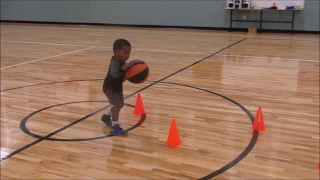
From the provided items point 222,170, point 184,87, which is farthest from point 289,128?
point 184,87

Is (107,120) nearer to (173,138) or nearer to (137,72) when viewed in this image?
(137,72)

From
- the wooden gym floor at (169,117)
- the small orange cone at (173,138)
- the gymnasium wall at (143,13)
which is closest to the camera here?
the wooden gym floor at (169,117)

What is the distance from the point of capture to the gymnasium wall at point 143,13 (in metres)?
12.8

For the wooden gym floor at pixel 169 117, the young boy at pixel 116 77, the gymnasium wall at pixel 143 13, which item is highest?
the gymnasium wall at pixel 143 13

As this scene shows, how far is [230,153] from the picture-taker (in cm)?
316

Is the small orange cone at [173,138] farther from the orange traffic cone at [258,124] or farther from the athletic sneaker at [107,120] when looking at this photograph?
the orange traffic cone at [258,124]

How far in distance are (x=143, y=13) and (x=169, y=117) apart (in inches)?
444

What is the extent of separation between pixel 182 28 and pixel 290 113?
34.4 ft

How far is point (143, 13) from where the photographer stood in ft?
48.7

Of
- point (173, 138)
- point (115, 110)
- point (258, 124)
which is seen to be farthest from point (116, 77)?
point (258, 124)

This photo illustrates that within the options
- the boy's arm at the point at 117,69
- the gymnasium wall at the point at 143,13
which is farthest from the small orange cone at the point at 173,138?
the gymnasium wall at the point at 143,13

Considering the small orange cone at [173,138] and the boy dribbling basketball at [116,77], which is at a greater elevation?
the boy dribbling basketball at [116,77]

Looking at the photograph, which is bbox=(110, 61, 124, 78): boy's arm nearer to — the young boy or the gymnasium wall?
the young boy

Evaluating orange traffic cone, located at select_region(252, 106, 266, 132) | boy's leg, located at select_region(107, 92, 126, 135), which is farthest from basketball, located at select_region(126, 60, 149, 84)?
orange traffic cone, located at select_region(252, 106, 266, 132)
